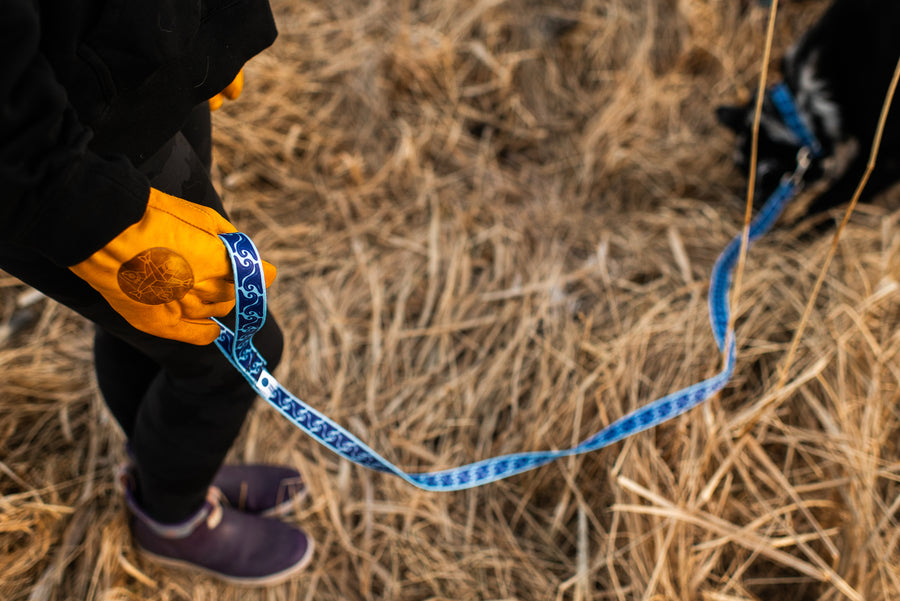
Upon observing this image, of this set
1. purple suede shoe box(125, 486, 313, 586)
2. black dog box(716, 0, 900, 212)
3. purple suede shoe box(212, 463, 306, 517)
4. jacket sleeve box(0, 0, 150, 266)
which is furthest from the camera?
black dog box(716, 0, 900, 212)

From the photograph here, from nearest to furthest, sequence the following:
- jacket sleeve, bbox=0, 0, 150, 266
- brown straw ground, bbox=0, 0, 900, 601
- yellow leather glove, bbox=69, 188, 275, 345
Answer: jacket sleeve, bbox=0, 0, 150, 266 < yellow leather glove, bbox=69, 188, 275, 345 < brown straw ground, bbox=0, 0, 900, 601

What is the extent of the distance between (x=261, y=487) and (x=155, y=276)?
94 cm

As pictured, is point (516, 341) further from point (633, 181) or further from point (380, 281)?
point (633, 181)

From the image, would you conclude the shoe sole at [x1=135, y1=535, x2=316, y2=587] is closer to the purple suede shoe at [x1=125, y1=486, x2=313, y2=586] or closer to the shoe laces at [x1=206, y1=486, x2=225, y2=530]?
the purple suede shoe at [x1=125, y1=486, x2=313, y2=586]

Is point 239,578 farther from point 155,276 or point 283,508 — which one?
point 155,276

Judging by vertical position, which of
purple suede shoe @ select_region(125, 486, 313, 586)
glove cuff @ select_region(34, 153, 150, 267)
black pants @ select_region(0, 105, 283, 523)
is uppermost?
glove cuff @ select_region(34, 153, 150, 267)

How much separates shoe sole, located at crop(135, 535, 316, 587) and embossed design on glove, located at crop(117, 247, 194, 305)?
85cm

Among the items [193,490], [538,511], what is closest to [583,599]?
[538,511]

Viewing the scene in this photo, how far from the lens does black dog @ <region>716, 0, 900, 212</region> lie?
1.89 meters

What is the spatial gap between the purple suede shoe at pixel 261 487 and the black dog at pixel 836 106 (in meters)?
1.88

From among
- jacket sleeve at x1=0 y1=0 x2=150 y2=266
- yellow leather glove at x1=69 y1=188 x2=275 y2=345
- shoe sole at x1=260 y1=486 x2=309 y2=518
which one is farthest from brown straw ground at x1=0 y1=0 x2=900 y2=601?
jacket sleeve at x1=0 y1=0 x2=150 y2=266

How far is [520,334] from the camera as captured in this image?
174cm

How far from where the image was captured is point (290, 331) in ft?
6.06

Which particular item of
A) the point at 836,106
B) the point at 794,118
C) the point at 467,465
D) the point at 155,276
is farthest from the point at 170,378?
the point at 836,106
